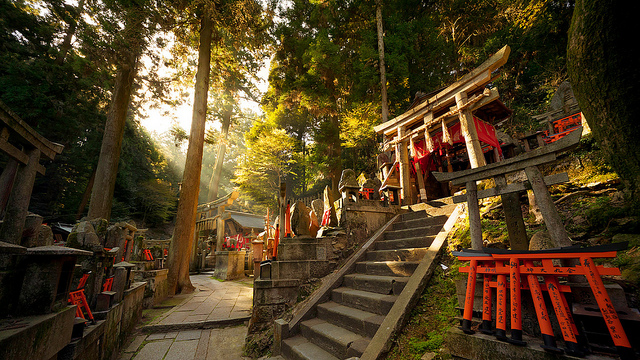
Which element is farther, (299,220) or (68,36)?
(68,36)

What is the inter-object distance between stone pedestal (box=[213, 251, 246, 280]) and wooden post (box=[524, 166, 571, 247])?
1256 centimetres

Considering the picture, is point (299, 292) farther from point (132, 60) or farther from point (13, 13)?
point (13, 13)

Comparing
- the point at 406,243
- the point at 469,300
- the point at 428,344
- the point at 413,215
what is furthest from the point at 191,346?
the point at 413,215

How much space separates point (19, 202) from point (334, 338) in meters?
4.74

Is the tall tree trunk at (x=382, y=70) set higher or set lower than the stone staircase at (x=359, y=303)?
higher

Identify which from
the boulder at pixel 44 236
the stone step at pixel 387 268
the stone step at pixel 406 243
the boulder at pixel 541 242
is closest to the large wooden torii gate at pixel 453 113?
the stone step at pixel 406 243

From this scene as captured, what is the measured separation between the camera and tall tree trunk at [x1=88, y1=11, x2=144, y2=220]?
8.86m

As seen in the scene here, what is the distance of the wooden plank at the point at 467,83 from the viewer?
19.2ft

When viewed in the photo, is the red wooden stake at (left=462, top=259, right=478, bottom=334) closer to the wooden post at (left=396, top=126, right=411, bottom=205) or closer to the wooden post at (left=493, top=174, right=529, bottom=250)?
the wooden post at (left=493, top=174, right=529, bottom=250)

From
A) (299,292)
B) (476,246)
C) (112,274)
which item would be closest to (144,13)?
(112,274)

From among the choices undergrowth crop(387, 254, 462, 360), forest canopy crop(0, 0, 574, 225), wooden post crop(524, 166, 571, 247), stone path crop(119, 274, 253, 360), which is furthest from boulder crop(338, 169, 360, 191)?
forest canopy crop(0, 0, 574, 225)

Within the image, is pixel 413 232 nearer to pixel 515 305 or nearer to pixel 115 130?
pixel 515 305

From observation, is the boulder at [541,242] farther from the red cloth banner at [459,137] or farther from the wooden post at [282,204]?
the red cloth banner at [459,137]

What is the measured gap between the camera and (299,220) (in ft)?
19.6
